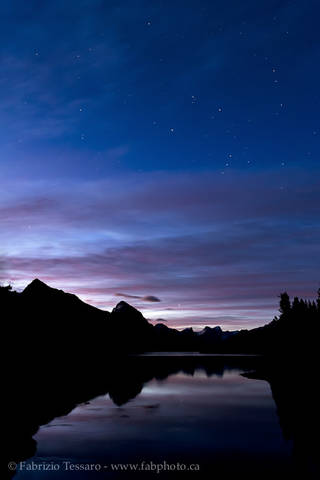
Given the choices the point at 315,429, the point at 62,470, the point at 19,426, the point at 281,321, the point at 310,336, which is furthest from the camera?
the point at 281,321

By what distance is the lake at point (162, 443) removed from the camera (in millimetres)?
20516

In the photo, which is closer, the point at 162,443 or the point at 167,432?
the point at 162,443

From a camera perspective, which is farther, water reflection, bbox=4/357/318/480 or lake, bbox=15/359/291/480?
water reflection, bbox=4/357/318/480

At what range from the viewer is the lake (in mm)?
20516

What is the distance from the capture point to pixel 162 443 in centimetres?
2644

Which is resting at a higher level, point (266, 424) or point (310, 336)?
point (310, 336)

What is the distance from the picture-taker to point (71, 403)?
4516cm

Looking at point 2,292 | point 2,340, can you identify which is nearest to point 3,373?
point 2,340

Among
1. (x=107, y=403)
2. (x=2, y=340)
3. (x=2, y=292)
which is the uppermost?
(x=2, y=292)

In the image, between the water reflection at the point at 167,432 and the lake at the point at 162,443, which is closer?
the lake at the point at 162,443

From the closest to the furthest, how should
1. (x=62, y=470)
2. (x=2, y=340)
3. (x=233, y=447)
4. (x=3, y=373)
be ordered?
(x=62, y=470) → (x=233, y=447) → (x=3, y=373) → (x=2, y=340)

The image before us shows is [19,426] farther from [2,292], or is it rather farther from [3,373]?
[2,292]

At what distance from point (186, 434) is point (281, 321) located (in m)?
104

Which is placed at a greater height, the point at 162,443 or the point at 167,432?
the point at 162,443
